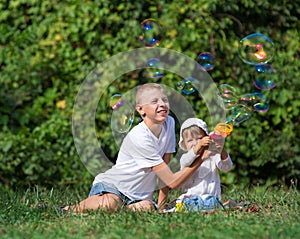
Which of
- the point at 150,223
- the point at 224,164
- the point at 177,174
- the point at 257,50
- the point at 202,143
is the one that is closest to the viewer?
the point at 150,223

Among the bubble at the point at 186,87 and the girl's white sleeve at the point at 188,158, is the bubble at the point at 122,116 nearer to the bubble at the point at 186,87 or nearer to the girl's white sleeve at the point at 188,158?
the bubble at the point at 186,87

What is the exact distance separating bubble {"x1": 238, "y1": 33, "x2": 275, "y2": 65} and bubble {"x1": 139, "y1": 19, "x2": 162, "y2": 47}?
2.45ft

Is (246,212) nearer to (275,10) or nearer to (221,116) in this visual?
(221,116)

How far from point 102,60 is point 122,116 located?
185cm

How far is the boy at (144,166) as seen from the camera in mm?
4520

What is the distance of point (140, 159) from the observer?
4570mm

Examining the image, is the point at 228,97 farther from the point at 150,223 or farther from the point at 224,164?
the point at 150,223

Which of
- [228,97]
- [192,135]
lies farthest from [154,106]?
[228,97]

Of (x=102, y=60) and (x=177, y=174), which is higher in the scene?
(x=102, y=60)

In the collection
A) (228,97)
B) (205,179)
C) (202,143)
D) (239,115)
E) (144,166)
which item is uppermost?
(228,97)

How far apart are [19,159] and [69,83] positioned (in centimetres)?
90

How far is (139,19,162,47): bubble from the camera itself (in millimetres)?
5754

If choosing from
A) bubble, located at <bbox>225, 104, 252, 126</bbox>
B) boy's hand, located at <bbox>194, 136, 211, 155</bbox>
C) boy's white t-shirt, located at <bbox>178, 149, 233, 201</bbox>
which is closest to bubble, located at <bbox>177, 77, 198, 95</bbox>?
bubble, located at <bbox>225, 104, 252, 126</bbox>

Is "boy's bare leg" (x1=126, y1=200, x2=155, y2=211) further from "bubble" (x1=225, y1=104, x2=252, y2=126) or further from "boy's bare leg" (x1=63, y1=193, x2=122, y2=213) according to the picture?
"bubble" (x1=225, y1=104, x2=252, y2=126)
